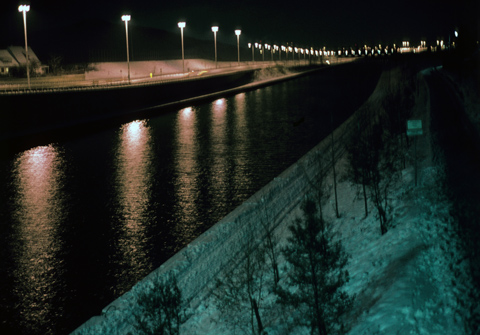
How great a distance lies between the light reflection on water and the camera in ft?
33.6

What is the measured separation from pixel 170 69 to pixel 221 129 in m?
65.7

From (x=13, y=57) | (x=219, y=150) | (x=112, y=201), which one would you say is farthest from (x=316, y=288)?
(x=13, y=57)

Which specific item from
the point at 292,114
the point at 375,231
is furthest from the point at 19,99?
the point at 375,231

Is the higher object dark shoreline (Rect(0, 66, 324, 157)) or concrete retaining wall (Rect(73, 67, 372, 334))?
dark shoreline (Rect(0, 66, 324, 157))

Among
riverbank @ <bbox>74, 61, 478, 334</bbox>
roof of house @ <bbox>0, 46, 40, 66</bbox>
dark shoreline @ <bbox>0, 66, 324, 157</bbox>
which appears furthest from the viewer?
roof of house @ <bbox>0, 46, 40, 66</bbox>

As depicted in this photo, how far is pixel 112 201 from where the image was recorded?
16.8 metres

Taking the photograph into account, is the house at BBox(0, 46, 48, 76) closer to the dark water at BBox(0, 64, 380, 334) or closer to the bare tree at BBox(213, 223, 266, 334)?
the dark water at BBox(0, 64, 380, 334)

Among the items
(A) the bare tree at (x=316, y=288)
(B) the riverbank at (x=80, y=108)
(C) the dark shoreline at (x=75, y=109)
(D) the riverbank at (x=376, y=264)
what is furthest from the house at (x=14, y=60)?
(A) the bare tree at (x=316, y=288)

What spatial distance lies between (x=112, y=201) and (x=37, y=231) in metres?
3.03

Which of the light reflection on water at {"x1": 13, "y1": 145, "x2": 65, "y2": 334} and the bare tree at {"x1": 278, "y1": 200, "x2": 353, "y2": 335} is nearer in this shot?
the bare tree at {"x1": 278, "y1": 200, "x2": 353, "y2": 335}

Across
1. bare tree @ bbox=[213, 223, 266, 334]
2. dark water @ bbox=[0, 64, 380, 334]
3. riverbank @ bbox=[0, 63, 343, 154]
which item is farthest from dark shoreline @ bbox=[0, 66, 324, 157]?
bare tree @ bbox=[213, 223, 266, 334]

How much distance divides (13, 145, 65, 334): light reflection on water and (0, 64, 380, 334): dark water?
0.10 feet

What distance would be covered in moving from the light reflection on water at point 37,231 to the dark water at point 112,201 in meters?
0.03

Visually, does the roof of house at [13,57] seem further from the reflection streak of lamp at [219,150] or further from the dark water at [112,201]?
the dark water at [112,201]
